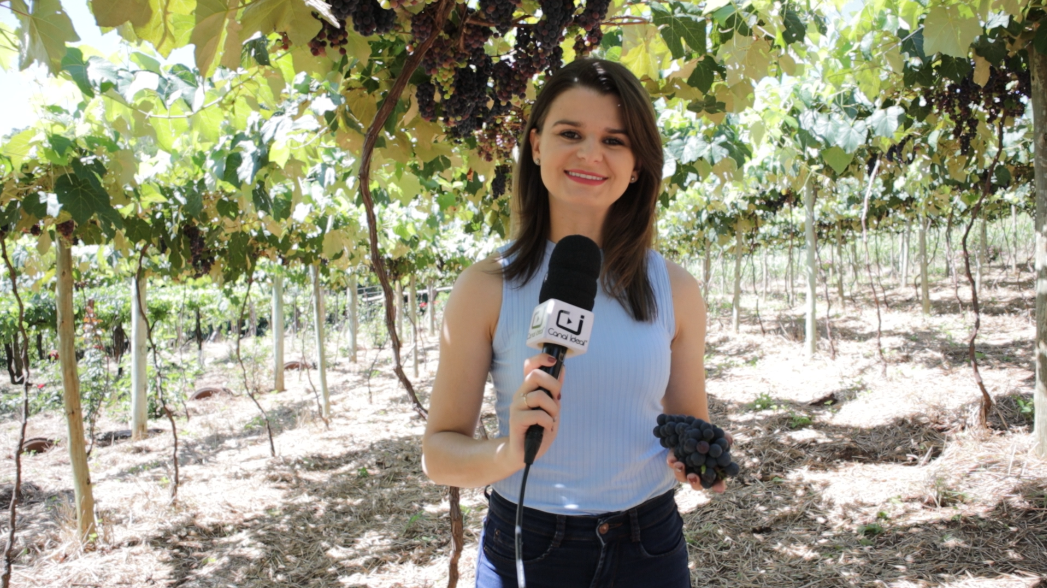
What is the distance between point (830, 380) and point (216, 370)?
46.4 feet

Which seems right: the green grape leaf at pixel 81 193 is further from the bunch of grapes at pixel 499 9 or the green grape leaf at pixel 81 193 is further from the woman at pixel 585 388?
the woman at pixel 585 388

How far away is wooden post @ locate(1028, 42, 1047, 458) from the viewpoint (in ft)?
10.2

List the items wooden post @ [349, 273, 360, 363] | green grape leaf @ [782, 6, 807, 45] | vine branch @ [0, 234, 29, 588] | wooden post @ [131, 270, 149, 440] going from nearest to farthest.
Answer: green grape leaf @ [782, 6, 807, 45], vine branch @ [0, 234, 29, 588], wooden post @ [131, 270, 149, 440], wooden post @ [349, 273, 360, 363]

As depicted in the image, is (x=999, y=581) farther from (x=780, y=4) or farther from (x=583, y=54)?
(x=583, y=54)

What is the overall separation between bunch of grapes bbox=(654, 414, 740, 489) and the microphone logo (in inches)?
12.3

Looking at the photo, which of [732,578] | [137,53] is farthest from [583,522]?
[732,578]

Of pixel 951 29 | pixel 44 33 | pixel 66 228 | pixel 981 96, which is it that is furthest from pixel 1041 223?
pixel 66 228

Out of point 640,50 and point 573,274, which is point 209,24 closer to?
point 573,274

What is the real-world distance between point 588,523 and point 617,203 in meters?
0.67

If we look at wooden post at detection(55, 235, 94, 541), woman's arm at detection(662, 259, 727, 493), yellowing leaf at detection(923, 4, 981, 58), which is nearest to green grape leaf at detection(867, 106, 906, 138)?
yellowing leaf at detection(923, 4, 981, 58)

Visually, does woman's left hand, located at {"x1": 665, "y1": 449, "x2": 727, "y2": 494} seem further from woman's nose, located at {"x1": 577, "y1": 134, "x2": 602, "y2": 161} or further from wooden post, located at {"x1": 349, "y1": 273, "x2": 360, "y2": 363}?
wooden post, located at {"x1": 349, "y1": 273, "x2": 360, "y2": 363}

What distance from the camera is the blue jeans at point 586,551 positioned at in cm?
107

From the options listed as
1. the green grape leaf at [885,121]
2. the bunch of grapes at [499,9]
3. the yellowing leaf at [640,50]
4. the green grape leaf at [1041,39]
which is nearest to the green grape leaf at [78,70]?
Answer: the bunch of grapes at [499,9]

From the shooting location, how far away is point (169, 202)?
13.5 ft
